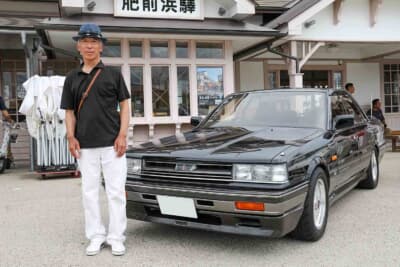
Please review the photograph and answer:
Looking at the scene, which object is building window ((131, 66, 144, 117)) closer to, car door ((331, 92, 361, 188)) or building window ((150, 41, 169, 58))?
building window ((150, 41, 169, 58))

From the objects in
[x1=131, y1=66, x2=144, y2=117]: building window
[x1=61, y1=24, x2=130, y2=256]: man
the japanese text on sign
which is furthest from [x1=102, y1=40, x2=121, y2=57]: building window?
[x1=61, y1=24, x2=130, y2=256]: man

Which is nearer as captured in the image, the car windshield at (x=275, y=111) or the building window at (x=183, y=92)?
the car windshield at (x=275, y=111)

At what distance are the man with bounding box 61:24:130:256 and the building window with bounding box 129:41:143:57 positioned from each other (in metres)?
5.87

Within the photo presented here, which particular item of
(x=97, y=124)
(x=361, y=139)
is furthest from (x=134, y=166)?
(x=361, y=139)

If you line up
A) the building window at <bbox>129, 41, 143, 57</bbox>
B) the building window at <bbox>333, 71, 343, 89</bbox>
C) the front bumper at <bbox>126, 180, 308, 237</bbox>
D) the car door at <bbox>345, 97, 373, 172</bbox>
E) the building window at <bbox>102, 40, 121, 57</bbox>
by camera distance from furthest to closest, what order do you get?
1. the building window at <bbox>333, 71, 343, 89</bbox>
2. the building window at <bbox>129, 41, 143, 57</bbox>
3. the building window at <bbox>102, 40, 121, 57</bbox>
4. the car door at <bbox>345, 97, 373, 172</bbox>
5. the front bumper at <bbox>126, 180, 308, 237</bbox>

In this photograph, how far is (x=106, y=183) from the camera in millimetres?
3719

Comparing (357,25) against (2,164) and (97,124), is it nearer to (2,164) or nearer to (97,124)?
(2,164)

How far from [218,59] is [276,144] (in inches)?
260

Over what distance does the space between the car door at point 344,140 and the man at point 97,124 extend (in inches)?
88.8

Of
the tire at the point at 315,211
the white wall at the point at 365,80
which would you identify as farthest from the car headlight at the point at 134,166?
the white wall at the point at 365,80

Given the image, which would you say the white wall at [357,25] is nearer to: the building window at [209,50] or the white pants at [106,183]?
the building window at [209,50]

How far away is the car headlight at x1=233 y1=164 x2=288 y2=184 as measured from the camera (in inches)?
132

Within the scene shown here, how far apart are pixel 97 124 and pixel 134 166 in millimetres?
598

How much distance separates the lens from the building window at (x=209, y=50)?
10000 millimetres
